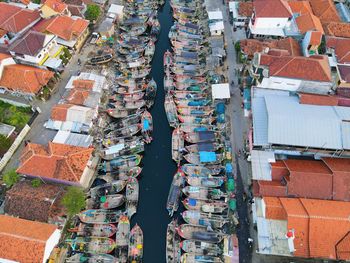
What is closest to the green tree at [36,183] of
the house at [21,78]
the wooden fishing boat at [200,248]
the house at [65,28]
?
the house at [21,78]

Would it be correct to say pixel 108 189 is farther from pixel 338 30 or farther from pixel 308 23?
pixel 338 30

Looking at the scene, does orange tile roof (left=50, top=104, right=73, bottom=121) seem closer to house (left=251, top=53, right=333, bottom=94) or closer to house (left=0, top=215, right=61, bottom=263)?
house (left=0, top=215, right=61, bottom=263)

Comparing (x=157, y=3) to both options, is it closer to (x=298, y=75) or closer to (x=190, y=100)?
(x=190, y=100)

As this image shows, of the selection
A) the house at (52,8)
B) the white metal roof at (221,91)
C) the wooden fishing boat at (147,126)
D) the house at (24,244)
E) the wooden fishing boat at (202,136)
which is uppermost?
the house at (52,8)

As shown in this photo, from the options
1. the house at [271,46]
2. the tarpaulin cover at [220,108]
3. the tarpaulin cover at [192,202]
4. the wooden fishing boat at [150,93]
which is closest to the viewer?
the tarpaulin cover at [192,202]

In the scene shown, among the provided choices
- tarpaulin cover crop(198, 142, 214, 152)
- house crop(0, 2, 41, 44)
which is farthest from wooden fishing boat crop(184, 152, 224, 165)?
house crop(0, 2, 41, 44)

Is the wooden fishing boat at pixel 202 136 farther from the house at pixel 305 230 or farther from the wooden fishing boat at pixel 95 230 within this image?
the wooden fishing boat at pixel 95 230

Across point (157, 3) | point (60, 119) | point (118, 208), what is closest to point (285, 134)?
point (118, 208)
